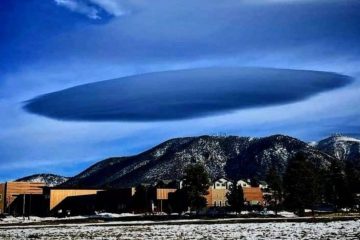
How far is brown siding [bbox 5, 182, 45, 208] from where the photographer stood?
16912 cm

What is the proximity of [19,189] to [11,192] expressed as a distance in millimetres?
3111

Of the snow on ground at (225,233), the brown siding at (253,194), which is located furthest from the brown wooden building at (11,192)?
the snow on ground at (225,233)

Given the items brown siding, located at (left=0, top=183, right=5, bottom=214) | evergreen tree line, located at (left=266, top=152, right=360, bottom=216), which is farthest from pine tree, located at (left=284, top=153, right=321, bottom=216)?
brown siding, located at (left=0, top=183, right=5, bottom=214)

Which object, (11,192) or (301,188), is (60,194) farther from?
(301,188)

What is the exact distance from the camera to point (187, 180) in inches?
3969

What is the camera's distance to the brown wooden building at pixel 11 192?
550 feet

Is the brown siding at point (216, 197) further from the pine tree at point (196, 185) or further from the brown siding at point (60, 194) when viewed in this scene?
the pine tree at point (196, 185)

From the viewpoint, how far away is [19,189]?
172250 millimetres

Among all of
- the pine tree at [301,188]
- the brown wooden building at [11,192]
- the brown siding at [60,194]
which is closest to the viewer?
the pine tree at [301,188]

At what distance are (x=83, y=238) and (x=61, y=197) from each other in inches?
5140

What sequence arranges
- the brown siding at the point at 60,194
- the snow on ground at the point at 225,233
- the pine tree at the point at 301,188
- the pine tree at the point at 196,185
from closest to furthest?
the snow on ground at the point at 225,233 → the pine tree at the point at 301,188 → the pine tree at the point at 196,185 → the brown siding at the point at 60,194

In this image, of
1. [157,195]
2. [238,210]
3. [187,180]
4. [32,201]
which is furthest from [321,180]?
[32,201]

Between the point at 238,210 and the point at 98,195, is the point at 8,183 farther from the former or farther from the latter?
the point at 238,210

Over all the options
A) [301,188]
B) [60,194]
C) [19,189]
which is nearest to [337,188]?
[301,188]
